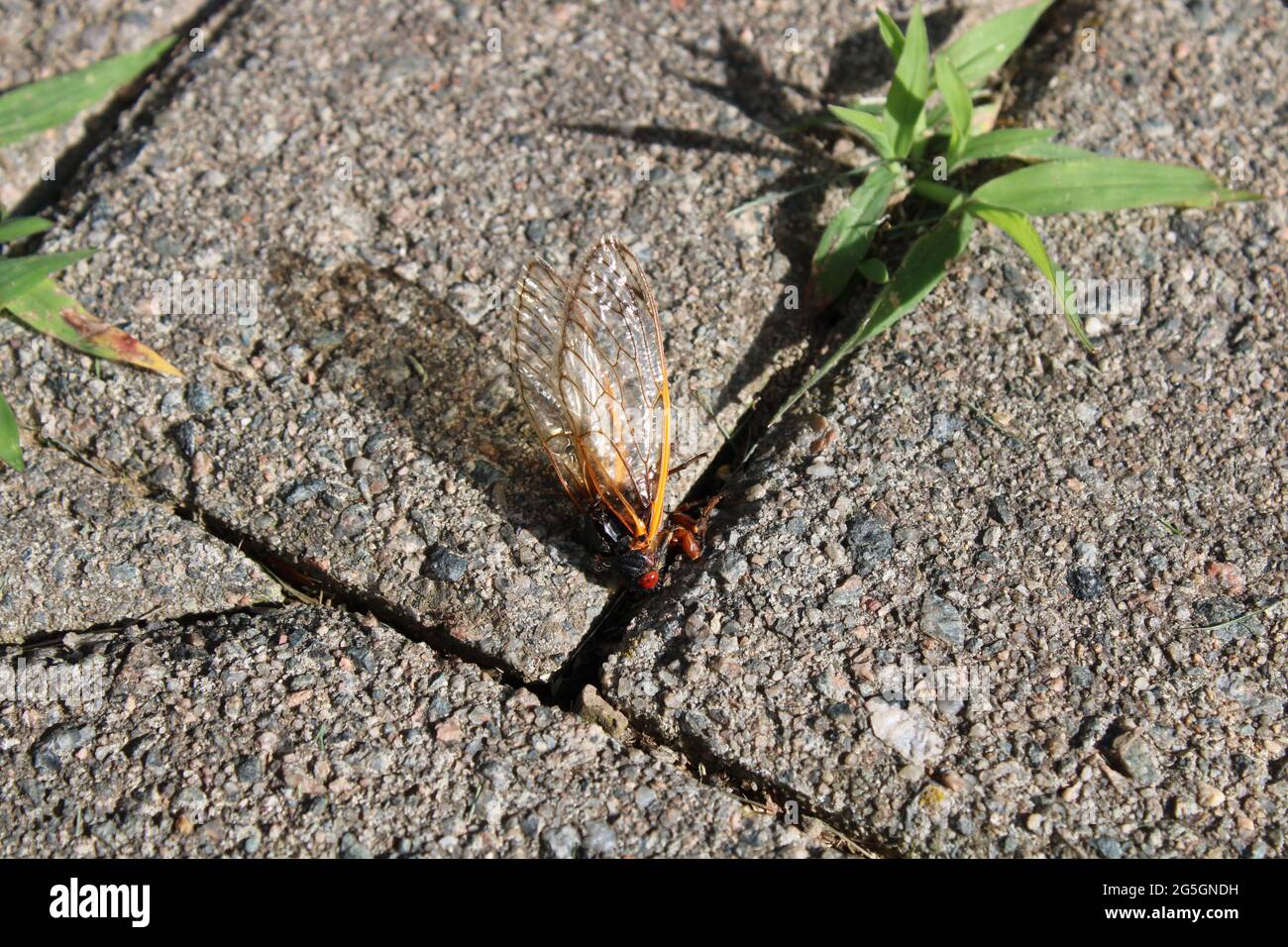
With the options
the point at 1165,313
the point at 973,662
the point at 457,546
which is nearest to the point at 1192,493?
the point at 1165,313

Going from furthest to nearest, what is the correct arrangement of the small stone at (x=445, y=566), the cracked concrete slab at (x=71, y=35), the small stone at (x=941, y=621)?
the cracked concrete slab at (x=71, y=35)
the small stone at (x=445, y=566)
the small stone at (x=941, y=621)

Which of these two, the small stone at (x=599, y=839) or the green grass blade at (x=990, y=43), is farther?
the green grass blade at (x=990, y=43)

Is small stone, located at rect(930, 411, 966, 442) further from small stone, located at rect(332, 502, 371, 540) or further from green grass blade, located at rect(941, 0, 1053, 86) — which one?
small stone, located at rect(332, 502, 371, 540)

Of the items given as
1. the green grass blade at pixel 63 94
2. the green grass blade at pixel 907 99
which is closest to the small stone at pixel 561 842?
the green grass blade at pixel 907 99

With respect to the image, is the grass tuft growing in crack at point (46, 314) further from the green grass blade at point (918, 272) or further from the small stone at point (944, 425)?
the small stone at point (944, 425)
